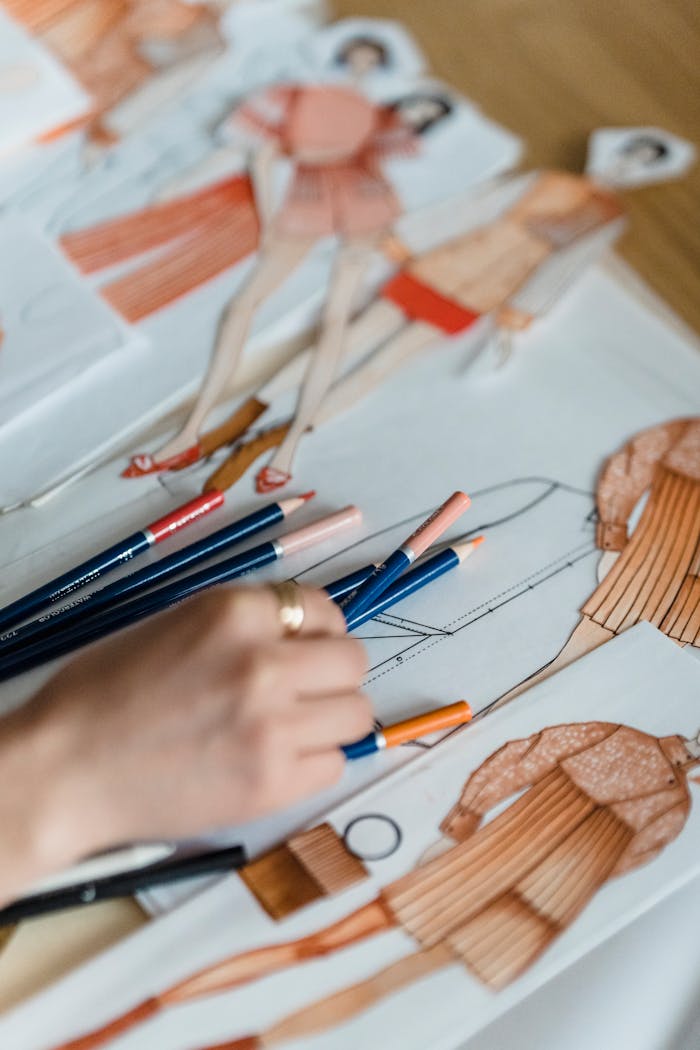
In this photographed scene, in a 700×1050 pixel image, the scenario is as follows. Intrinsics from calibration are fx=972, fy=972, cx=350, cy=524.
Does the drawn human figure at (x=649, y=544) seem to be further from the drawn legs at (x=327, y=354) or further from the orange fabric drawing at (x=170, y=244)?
the orange fabric drawing at (x=170, y=244)

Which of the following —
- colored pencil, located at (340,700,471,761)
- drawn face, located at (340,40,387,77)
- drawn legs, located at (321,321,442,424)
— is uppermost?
drawn face, located at (340,40,387,77)

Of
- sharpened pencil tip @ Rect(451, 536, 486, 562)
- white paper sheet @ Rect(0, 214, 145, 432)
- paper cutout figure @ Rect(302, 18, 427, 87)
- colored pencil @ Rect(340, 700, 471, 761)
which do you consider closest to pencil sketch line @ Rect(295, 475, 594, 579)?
sharpened pencil tip @ Rect(451, 536, 486, 562)

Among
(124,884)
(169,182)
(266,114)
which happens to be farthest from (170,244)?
(124,884)

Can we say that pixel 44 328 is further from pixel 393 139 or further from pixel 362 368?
pixel 393 139

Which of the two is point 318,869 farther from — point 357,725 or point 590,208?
point 590,208

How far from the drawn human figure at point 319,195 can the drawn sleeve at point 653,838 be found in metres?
0.36

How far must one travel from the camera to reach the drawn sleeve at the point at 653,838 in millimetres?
484

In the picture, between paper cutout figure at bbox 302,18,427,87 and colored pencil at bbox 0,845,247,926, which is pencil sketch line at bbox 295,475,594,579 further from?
paper cutout figure at bbox 302,18,427,87

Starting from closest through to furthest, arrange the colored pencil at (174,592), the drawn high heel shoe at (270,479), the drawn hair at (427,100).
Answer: the colored pencil at (174,592)
the drawn high heel shoe at (270,479)
the drawn hair at (427,100)

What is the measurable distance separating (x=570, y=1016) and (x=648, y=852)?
9 cm

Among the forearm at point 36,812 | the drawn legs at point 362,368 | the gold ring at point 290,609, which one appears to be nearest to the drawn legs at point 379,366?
the drawn legs at point 362,368

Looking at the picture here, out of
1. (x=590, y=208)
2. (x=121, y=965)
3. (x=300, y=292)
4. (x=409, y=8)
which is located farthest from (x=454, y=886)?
(x=409, y=8)

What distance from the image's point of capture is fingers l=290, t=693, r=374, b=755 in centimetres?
47

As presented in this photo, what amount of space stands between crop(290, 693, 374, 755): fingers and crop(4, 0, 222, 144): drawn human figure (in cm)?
62
